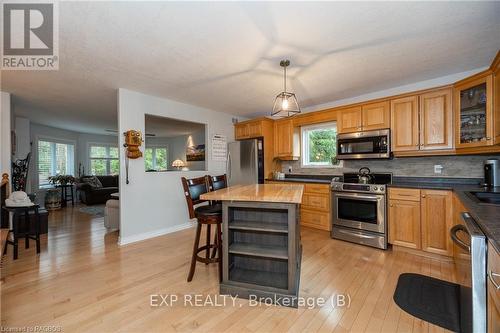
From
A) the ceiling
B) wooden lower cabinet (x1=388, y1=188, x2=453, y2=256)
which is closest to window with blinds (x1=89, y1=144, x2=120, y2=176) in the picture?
the ceiling

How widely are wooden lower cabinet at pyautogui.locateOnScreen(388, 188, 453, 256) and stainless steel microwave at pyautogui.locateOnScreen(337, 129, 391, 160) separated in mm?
634

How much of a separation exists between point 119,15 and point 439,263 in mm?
4123

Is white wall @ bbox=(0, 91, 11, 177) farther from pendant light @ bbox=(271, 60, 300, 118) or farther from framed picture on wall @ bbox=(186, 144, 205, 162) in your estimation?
pendant light @ bbox=(271, 60, 300, 118)

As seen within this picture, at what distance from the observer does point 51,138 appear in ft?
21.5

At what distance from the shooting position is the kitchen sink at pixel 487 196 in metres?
2.01


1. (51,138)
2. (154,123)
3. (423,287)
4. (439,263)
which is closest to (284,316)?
(423,287)

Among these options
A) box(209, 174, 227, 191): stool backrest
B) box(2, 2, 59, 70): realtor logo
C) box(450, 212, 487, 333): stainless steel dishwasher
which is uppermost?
box(2, 2, 59, 70): realtor logo

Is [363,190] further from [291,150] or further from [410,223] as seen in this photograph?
[291,150]

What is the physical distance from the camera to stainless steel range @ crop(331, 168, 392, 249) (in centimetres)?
299

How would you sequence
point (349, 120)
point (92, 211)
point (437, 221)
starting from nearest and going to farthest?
1. point (437, 221)
2. point (349, 120)
3. point (92, 211)

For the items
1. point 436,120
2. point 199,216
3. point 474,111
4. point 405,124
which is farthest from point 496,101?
point 199,216

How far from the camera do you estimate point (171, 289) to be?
207 centimetres

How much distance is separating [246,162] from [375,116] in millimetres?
2471

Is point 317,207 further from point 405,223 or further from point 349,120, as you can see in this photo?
point 349,120
